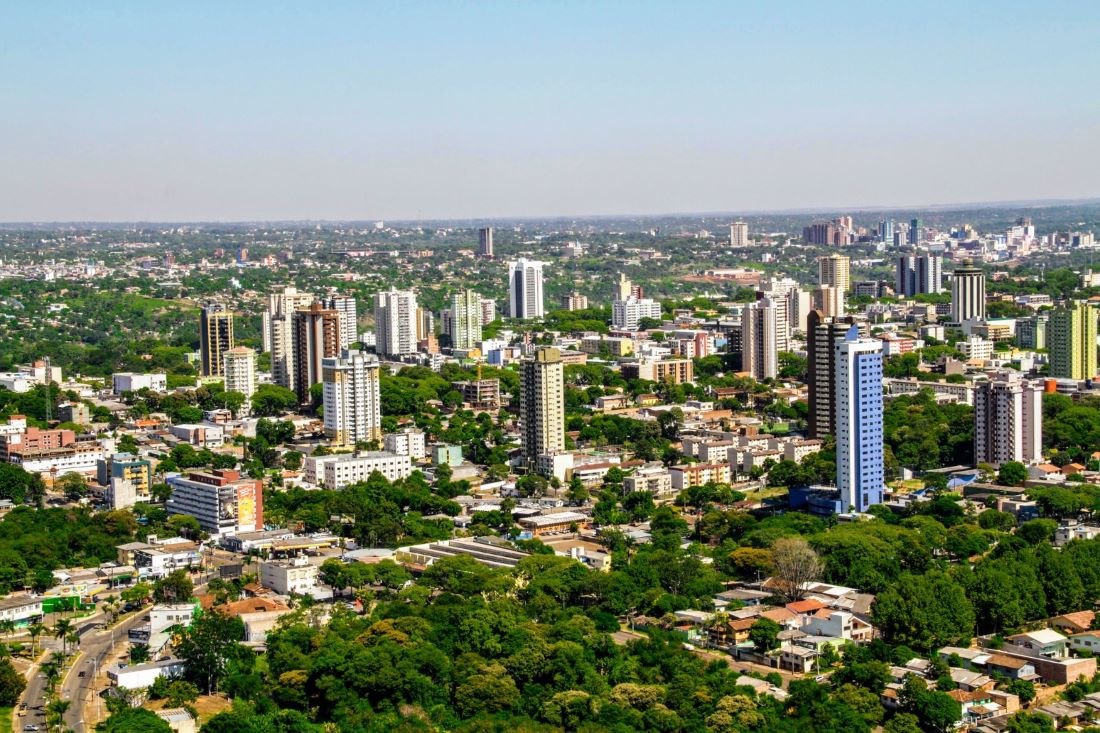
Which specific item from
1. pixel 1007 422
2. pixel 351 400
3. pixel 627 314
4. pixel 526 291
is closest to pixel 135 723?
pixel 1007 422

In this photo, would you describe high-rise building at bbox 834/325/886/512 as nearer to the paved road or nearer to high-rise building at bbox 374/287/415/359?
the paved road

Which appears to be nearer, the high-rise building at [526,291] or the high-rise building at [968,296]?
the high-rise building at [968,296]

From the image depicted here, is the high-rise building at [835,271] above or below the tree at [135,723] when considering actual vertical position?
above

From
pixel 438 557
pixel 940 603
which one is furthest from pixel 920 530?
pixel 438 557

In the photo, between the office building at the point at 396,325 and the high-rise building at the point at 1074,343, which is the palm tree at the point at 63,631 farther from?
the office building at the point at 396,325

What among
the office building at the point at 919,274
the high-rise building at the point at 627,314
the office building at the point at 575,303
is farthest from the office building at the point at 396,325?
the office building at the point at 919,274

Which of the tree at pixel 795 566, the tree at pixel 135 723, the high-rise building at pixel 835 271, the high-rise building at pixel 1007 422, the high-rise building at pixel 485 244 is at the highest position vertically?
the high-rise building at pixel 485 244

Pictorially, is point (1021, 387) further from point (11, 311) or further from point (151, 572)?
point (11, 311)
